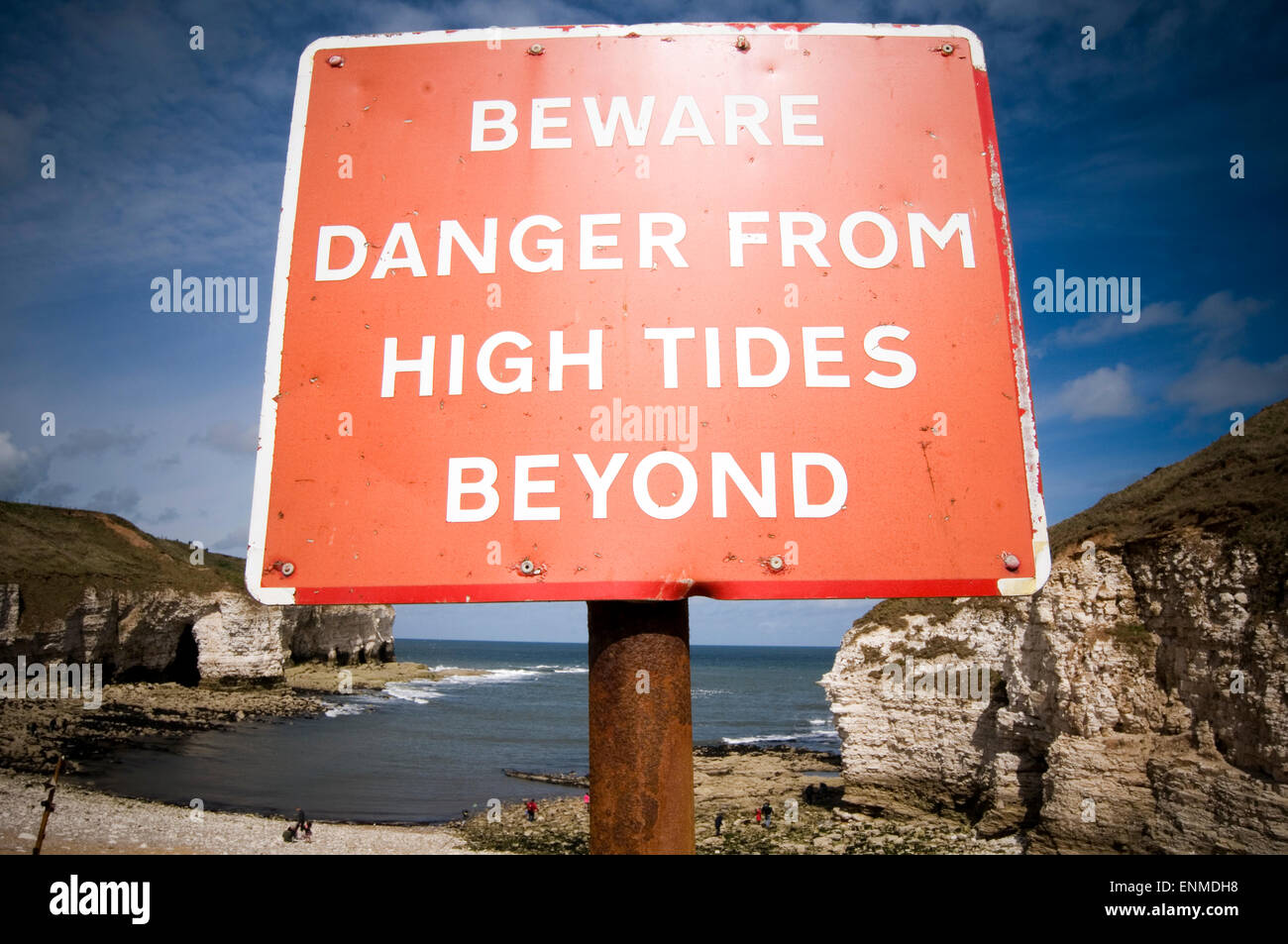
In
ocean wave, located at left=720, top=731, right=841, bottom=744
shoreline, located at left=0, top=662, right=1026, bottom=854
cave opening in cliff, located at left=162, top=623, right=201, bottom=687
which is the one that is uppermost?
cave opening in cliff, located at left=162, top=623, right=201, bottom=687

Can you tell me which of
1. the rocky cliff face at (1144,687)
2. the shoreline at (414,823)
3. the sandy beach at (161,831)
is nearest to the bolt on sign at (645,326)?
the rocky cliff face at (1144,687)

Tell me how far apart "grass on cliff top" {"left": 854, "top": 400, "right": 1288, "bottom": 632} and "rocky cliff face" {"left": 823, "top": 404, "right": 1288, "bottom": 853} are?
1.7 inches

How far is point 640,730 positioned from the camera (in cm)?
164

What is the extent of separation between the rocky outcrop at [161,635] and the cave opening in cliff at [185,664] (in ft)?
0.19

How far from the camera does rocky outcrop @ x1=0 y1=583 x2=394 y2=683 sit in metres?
37.2

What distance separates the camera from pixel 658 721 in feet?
5.39

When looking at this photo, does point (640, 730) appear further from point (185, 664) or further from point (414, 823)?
point (185, 664)

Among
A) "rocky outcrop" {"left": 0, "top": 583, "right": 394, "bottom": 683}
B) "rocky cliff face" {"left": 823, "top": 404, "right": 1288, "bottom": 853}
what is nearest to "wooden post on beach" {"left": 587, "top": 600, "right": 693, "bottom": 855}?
"rocky cliff face" {"left": 823, "top": 404, "right": 1288, "bottom": 853}

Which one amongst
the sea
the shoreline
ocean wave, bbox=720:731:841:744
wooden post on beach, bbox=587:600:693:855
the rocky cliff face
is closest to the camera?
wooden post on beach, bbox=587:600:693:855

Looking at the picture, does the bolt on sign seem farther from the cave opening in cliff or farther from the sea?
the cave opening in cliff

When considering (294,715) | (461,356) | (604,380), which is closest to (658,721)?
(604,380)

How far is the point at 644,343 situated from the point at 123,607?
2105 inches

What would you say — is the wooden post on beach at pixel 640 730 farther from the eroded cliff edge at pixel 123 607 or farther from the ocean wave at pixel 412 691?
the ocean wave at pixel 412 691
